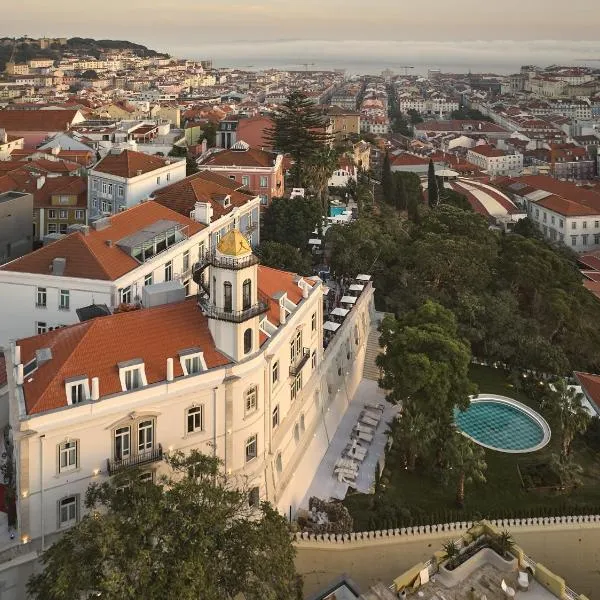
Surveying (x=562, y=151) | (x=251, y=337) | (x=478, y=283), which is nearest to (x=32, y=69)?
(x=562, y=151)

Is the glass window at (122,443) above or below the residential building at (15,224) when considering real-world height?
below

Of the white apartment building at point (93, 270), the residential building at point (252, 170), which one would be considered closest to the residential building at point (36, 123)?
the residential building at point (252, 170)

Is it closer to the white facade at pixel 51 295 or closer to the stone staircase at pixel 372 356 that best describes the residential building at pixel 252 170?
the stone staircase at pixel 372 356

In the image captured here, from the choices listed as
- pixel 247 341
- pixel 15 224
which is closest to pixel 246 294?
pixel 247 341

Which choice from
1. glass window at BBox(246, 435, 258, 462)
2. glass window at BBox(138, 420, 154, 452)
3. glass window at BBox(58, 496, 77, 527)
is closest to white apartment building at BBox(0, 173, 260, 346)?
glass window at BBox(246, 435, 258, 462)

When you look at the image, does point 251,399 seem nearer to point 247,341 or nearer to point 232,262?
point 247,341
